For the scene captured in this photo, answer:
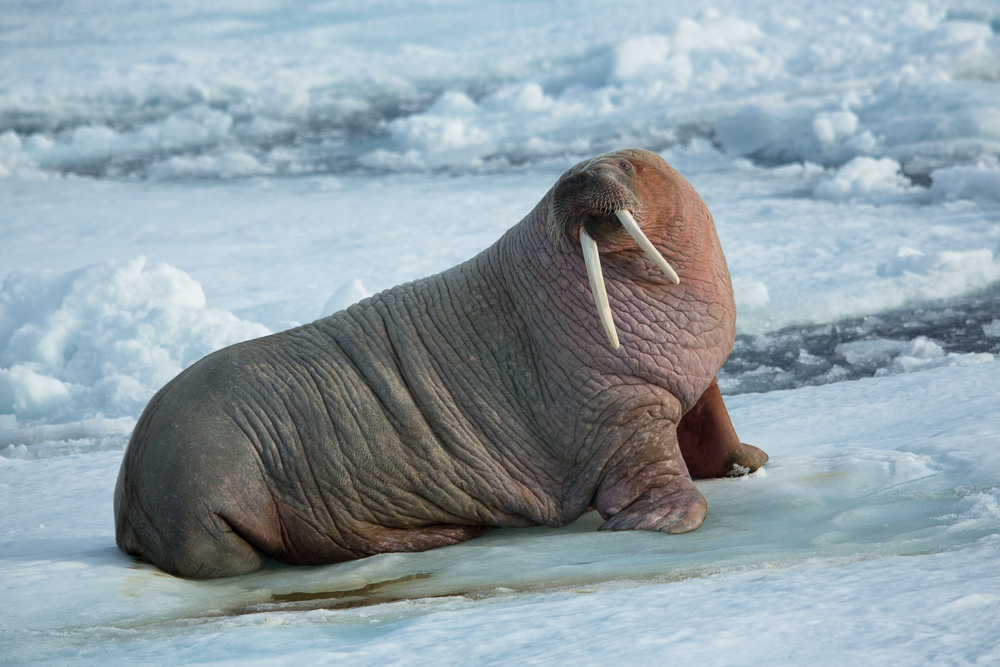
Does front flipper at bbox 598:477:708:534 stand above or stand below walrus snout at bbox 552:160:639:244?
below

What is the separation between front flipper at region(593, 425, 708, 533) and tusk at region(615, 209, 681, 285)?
59 cm

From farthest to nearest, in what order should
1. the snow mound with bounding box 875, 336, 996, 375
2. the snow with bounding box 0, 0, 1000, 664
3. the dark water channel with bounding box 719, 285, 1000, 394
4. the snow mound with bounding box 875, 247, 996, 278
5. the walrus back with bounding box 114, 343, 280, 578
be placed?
the snow mound with bounding box 875, 247, 996, 278
the dark water channel with bounding box 719, 285, 1000, 394
the snow mound with bounding box 875, 336, 996, 375
the walrus back with bounding box 114, 343, 280, 578
the snow with bounding box 0, 0, 1000, 664

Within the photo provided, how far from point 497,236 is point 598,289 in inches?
217

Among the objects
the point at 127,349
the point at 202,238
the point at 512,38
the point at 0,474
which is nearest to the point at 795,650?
the point at 0,474

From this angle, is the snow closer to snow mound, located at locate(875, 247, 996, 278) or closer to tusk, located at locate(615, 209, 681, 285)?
snow mound, located at locate(875, 247, 996, 278)

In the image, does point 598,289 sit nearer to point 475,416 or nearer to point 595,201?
point 595,201

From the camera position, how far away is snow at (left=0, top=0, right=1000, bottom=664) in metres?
2.73

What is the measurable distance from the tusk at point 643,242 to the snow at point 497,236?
86 centimetres

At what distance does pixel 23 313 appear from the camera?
710 cm

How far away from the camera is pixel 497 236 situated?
899cm

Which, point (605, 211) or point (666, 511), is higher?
point (605, 211)

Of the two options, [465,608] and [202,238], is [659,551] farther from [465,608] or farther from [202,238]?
[202,238]

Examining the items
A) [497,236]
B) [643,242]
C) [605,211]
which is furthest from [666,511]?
[497,236]

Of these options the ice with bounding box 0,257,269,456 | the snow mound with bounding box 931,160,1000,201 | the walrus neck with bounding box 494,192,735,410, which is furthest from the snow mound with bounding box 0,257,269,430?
the snow mound with bounding box 931,160,1000,201
